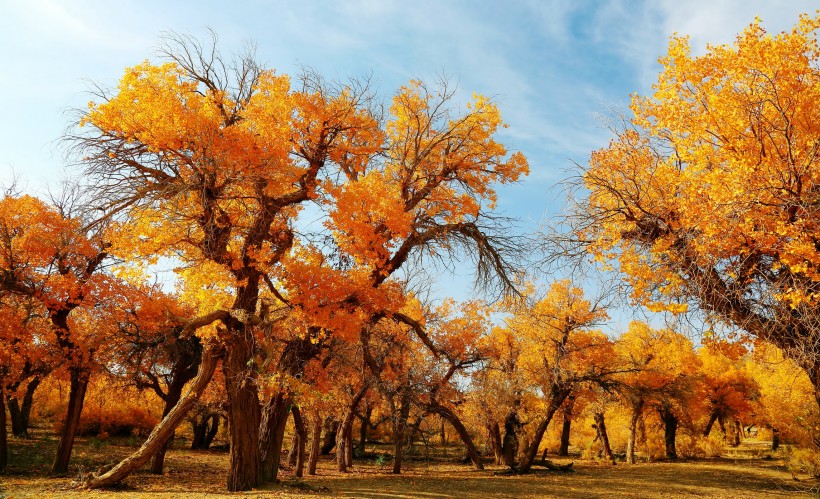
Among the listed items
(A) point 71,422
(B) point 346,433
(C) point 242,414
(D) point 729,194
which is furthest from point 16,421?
(D) point 729,194

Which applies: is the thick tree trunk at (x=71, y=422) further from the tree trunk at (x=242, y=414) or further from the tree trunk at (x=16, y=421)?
the tree trunk at (x=16, y=421)

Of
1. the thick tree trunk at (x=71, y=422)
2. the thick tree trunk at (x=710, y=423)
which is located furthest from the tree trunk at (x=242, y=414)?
the thick tree trunk at (x=710, y=423)

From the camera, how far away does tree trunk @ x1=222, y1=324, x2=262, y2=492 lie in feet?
37.8

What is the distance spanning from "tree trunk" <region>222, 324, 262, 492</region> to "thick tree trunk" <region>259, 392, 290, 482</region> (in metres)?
1.11

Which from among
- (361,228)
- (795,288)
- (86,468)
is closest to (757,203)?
(795,288)

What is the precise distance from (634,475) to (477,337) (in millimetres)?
9085

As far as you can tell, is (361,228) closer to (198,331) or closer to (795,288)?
(198,331)

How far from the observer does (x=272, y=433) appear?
44.0ft

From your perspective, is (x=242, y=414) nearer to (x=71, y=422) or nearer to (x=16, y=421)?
(x=71, y=422)

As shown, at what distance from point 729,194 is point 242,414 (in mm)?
10406

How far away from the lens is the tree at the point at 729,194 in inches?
304

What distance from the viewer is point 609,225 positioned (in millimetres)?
10789

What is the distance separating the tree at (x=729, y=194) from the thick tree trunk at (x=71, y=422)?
1427cm

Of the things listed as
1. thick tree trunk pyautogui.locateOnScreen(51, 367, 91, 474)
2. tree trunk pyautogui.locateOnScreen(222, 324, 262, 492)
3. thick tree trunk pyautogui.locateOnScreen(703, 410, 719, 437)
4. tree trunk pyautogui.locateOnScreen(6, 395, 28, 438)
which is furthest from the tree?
thick tree trunk pyautogui.locateOnScreen(703, 410, 719, 437)
